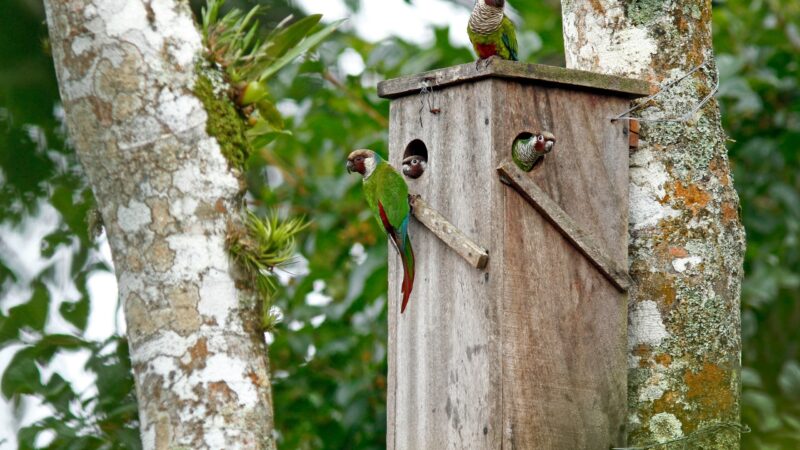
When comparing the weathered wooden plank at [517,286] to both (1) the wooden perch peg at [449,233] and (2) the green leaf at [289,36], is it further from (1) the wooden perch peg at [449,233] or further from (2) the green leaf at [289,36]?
(2) the green leaf at [289,36]

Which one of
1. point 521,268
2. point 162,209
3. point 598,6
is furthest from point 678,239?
point 162,209

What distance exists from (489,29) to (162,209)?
1.24m

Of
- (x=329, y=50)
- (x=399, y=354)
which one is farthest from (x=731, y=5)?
(x=399, y=354)

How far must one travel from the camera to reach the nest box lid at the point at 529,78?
120 inches

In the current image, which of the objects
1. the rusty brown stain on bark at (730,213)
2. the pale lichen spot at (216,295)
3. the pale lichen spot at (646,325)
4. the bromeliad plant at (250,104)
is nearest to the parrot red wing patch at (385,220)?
the bromeliad plant at (250,104)

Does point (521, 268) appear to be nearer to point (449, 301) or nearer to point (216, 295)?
point (449, 301)

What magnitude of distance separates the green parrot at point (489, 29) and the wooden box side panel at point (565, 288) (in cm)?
33

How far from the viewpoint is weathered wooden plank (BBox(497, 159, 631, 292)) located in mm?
3020

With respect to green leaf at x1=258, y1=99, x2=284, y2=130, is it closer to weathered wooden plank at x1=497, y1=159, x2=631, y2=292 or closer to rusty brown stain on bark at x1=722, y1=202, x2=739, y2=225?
weathered wooden plank at x1=497, y1=159, x2=631, y2=292

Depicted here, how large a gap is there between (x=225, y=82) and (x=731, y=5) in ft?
12.5

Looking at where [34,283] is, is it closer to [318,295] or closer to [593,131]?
[593,131]

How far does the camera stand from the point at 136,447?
3.47m

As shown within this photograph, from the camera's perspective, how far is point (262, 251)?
2.87 m

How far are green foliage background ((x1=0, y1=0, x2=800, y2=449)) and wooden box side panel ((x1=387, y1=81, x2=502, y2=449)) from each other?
2.19 ft
